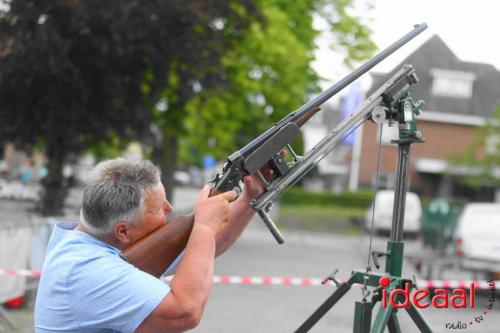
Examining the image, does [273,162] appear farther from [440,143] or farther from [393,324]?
[440,143]

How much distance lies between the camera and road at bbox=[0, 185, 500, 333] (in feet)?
17.9

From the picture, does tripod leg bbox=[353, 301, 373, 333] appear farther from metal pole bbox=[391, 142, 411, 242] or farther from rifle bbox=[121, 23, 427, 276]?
rifle bbox=[121, 23, 427, 276]

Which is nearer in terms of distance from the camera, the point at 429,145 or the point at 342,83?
the point at 342,83

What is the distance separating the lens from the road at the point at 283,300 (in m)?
5.45

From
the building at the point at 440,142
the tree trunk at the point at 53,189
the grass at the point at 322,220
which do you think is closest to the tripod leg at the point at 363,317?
the tree trunk at the point at 53,189

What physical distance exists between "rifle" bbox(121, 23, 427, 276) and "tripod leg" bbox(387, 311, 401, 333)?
2.08ft

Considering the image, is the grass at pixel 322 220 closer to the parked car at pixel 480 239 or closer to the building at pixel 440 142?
the building at pixel 440 142

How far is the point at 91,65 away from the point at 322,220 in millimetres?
15730

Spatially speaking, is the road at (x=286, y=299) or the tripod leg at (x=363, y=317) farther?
the road at (x=286, y=299)

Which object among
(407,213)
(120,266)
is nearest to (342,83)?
(120,266)

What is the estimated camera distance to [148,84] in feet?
46.9

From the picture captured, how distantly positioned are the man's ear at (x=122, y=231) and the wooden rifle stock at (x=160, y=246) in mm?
35

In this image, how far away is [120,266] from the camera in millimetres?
2305

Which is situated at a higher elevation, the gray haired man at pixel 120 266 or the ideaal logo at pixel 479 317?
the gray haired man at pixel 120 266
